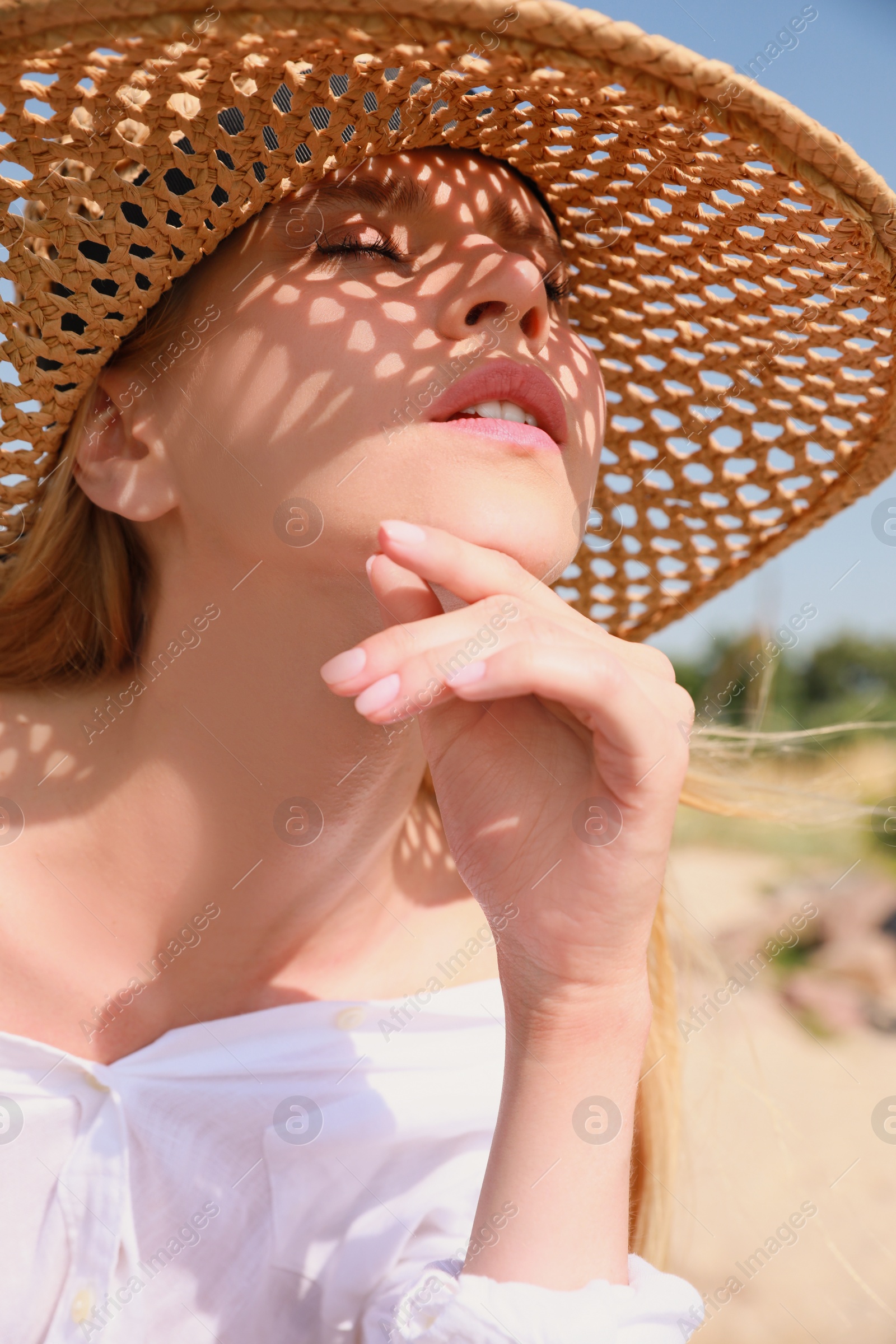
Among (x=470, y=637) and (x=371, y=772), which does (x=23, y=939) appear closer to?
(x=371, y=772)

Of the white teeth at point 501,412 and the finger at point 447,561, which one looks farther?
the white teeth at point 501,412

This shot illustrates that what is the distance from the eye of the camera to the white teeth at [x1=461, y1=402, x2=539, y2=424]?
3.66 feet

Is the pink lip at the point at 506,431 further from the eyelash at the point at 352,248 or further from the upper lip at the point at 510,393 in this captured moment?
the eyelash at the point at 352,248

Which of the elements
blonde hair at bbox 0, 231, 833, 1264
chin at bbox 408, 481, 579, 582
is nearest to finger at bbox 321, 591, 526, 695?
chin at bbox 408, 481, 579, 582

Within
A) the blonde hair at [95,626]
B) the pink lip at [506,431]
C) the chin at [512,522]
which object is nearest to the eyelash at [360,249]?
the pink lip at [506,431]

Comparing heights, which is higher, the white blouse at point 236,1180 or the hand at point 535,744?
the hand at point 535,744

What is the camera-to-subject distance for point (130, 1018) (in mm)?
1370

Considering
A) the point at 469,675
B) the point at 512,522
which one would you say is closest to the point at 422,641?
the point at 469,675

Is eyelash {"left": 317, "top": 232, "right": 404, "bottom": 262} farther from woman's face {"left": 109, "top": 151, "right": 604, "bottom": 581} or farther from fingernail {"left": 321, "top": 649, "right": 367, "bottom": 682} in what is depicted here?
fingernail {"left": 321, "top": 649, "right": 367, "bottom": 682}

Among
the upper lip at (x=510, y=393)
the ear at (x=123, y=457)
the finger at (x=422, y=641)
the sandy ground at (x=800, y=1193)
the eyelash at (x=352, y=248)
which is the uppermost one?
the eyelash at (x=352, y=248)

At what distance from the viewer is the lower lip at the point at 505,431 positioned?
3.50ft

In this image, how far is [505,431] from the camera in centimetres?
110

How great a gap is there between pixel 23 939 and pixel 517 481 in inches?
37.7

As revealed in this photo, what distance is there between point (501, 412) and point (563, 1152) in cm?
84
